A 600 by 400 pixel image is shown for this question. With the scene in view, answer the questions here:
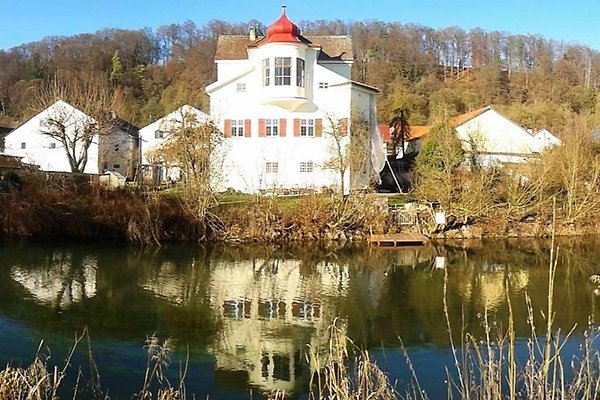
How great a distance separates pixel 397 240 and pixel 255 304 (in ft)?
43.8

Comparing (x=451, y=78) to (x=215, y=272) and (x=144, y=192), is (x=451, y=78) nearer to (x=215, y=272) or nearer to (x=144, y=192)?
(x=144, y=192)

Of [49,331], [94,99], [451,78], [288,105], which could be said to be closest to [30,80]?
[94,99]

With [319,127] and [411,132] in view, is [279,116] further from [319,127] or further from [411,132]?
[411,132]

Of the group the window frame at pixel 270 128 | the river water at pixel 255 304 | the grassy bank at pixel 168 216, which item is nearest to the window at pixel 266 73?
the window frame at pixel 270 128

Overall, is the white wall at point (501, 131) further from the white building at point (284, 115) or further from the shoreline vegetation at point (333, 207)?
the white building at point (284, 115)

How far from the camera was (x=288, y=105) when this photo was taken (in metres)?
33.2

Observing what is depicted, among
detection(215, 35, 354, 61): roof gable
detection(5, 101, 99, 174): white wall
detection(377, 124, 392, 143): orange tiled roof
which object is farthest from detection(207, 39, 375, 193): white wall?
detection(377, 124, 392, 143): orange tiled roof

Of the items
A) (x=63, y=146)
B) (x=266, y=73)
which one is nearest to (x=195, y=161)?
(x=266, y=73)

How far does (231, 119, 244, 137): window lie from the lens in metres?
34.0

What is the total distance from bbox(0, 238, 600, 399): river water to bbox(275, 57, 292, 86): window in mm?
10800

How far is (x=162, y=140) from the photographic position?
41.1 metres

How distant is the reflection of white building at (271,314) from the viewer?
10.2 metres

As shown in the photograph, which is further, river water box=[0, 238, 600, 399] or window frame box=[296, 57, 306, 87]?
window frame box=[296, 57, 306, 87]

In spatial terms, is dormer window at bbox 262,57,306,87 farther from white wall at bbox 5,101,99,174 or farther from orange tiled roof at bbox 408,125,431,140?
orange tiled roof at bbox 408,125,431,140
